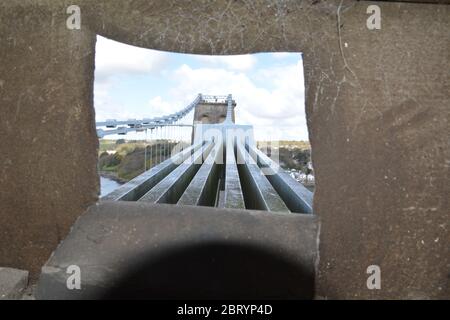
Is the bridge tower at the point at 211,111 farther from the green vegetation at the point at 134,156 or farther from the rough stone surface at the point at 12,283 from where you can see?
the rough stone surface at the point at 12,283

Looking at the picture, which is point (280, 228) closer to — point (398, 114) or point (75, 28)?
point (398, 114)

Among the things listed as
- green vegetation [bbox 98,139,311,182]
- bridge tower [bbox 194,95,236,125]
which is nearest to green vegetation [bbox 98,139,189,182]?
green vegetation [bbox 98,139,311,182]

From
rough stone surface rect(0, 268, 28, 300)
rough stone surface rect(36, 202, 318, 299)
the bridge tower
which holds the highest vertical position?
the bridge tower

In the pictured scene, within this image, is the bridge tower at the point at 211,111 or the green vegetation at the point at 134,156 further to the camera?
the bridge tower at the point at 211,111

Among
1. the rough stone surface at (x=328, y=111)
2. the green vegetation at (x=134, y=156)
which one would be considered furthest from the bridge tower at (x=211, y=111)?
the rough stone surface at (x=328, y=111)

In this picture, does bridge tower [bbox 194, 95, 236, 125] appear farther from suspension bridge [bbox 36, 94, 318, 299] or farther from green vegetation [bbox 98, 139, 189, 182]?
suspension bridge [bbox 36, 94, 318, 299]

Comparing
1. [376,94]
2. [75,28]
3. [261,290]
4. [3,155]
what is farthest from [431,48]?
[3,155]

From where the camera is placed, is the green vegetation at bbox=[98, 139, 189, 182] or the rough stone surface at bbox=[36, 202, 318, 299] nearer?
the rough stone surface at bbox=[36, 202, 318, 299]
